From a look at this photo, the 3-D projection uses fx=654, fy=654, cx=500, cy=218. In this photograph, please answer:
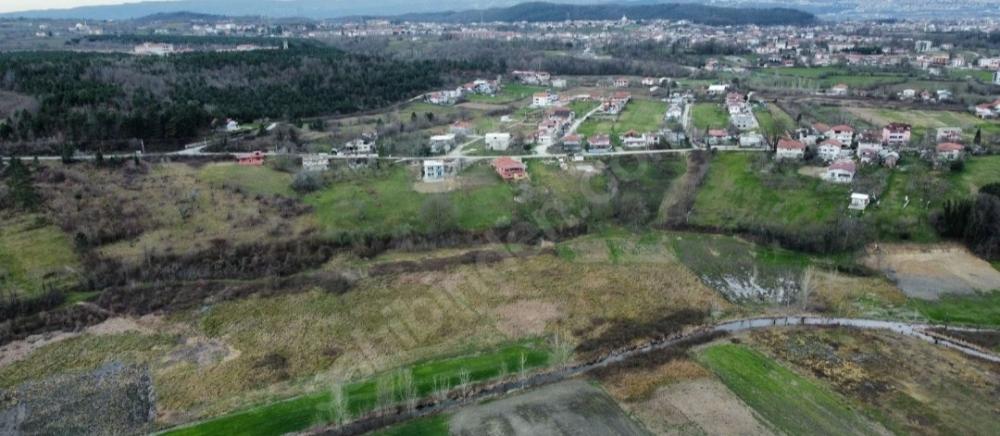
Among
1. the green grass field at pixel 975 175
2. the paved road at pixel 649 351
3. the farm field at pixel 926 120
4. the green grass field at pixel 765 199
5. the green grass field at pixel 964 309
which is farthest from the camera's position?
the farm field at pixel 926 120

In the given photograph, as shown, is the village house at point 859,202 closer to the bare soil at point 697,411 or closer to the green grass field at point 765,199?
the green grass field at point 765,199

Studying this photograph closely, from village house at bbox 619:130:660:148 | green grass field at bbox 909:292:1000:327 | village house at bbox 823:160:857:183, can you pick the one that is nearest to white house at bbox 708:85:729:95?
village house at bbox 619:130:660:148

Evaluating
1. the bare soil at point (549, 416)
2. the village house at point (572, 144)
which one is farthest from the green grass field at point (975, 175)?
the bare soil at point (549, 416)

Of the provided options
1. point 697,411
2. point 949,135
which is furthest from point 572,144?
point 697,411

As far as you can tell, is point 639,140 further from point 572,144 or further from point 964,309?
point 964,309

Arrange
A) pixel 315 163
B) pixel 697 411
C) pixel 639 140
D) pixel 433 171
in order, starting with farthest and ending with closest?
pixel 639 140 < pixel 315 163 < pixel 433 171 < pixel 697 411

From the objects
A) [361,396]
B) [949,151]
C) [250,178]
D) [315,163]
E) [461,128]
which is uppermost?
[461,128]

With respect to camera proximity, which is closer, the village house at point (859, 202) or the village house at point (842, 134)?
the village house at point (859, 202)
